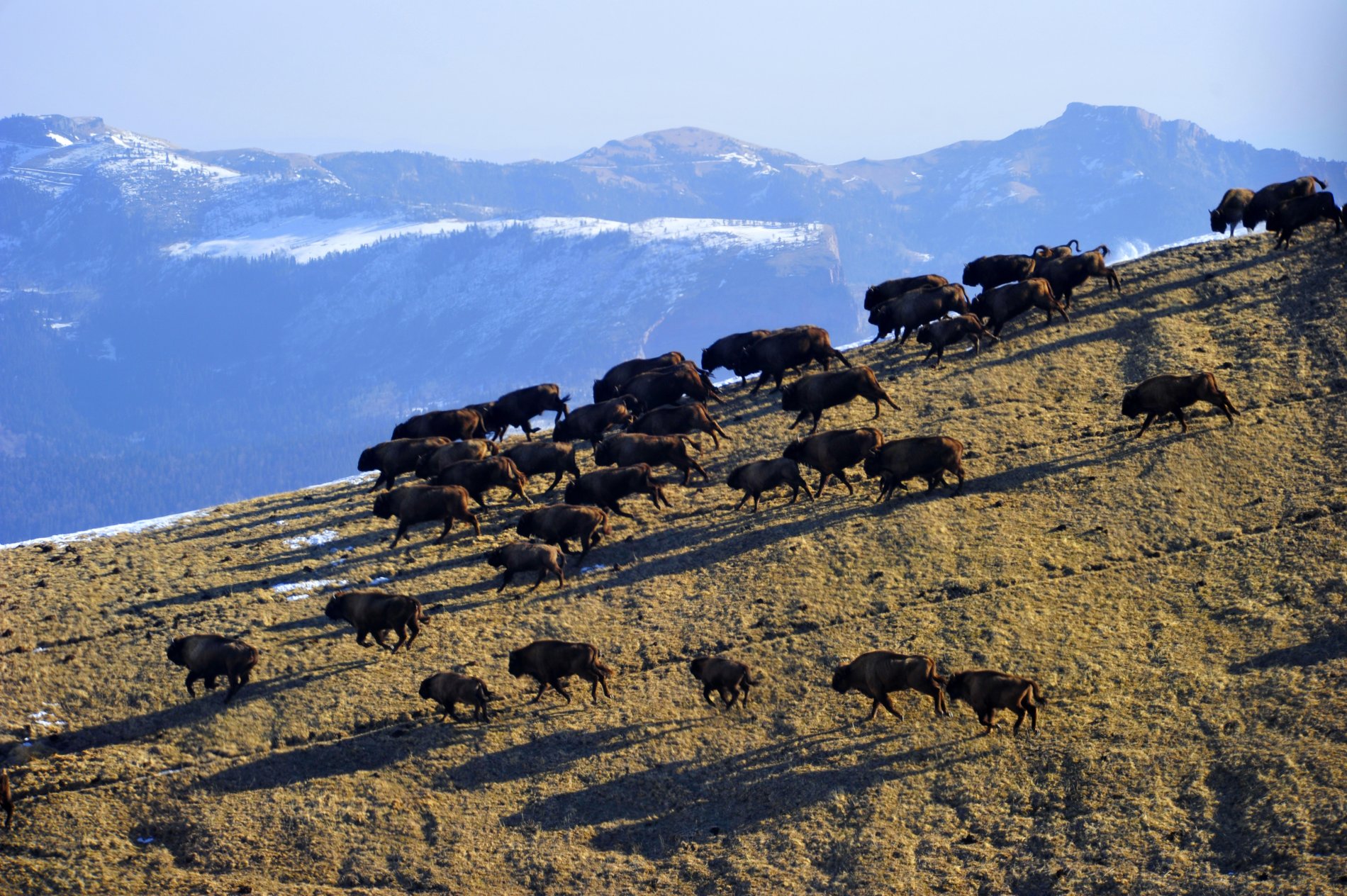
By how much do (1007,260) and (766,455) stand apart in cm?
1799

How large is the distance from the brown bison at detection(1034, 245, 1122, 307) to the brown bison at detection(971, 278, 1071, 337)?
96 centimetres

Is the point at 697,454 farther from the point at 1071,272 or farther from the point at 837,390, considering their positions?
the point at 1071,272

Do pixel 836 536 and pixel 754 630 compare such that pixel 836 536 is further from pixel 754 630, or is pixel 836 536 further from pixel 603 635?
pixel 603 635

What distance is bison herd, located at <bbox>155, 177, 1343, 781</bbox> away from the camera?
2481 cm

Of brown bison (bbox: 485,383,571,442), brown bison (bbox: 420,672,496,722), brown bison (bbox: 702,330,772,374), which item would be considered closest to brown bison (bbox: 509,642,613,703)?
brown bison (bbox: 420,672,496,722)

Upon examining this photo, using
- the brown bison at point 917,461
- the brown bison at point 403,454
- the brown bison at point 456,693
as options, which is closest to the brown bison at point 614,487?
the brown bison at point 917,461

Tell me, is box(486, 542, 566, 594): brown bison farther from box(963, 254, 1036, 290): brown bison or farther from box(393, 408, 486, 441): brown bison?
box(963, 254, 1036, 290): brown bison

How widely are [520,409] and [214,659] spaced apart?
1978 centimetres

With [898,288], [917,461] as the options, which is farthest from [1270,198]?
[917,461]

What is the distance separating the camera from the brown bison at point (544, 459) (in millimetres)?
37062

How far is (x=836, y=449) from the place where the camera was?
3359cm

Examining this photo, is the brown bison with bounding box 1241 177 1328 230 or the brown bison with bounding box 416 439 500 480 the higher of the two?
the brown bison with bounding box 1241 177 1328 230

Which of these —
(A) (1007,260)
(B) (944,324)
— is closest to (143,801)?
(B) (944,324)

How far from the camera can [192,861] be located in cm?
2123
